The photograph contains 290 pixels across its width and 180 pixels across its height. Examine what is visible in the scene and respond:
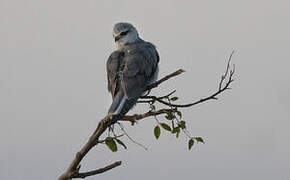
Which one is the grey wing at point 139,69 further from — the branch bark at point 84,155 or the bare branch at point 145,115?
the branch bark at point 84,155

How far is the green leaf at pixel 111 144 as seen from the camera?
5348 millimetres

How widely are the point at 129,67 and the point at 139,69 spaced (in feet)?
0.51

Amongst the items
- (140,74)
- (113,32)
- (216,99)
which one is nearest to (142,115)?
(216,99)

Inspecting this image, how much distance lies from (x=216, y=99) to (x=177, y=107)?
1.60ft

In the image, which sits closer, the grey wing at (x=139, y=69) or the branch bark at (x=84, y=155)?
the branch bark at (x=84, y=155)

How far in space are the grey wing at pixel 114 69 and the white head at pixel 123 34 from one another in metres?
0.47

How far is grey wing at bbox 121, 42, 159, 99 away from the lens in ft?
26.8

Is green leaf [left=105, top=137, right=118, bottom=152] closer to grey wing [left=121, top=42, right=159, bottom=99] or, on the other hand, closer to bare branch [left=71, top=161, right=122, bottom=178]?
bare branch [left=71, top=161, right=122, bottom=178]

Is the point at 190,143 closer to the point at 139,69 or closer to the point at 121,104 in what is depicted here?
the point at 121,104

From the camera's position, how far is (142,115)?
19.4 ft

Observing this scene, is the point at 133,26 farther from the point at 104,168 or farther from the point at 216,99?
the point at 104,168

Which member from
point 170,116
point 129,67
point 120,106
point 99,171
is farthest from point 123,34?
point 99,171

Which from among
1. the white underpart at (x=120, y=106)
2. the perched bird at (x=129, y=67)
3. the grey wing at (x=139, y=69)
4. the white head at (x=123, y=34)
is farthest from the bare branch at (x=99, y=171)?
the white head at (x=123, y=34)

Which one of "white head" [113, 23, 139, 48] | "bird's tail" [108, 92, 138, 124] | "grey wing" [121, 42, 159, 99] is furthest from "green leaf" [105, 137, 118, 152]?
"white head" [113, 23, 139, 48]
